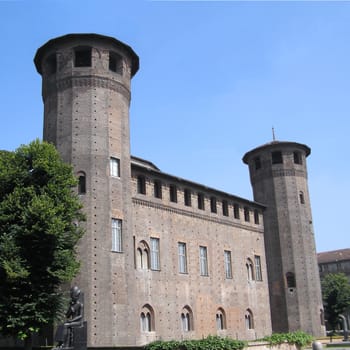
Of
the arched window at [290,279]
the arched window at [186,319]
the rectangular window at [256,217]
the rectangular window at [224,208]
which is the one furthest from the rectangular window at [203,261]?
the arched window at [290,279]

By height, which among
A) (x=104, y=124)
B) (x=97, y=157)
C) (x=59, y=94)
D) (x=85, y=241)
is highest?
(x=59, y=94)

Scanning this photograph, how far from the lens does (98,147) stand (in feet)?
82.2

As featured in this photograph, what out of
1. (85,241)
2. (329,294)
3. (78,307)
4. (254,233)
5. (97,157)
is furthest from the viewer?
(329,294)

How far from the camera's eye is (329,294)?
5078cm

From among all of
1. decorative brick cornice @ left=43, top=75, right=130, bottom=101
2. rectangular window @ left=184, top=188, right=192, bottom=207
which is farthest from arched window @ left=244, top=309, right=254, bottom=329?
decorative brick cornice @ left=43, top=75, right=130, bottom=101

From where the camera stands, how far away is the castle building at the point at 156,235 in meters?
23.9

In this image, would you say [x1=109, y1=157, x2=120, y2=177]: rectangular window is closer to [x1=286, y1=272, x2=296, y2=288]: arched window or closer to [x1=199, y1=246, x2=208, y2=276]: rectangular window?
[x1=199, y1=246, x2=208, y2=276]: rectangular window

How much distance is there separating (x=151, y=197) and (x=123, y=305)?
7.45 m

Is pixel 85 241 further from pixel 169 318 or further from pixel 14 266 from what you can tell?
pixel 169 318

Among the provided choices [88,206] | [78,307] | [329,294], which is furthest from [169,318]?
[329,294]

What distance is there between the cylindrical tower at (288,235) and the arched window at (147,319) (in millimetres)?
14405

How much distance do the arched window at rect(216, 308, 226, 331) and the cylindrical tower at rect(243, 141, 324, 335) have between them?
7.48 metres

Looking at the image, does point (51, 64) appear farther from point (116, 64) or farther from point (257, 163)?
point (257, 163)

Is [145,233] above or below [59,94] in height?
below
